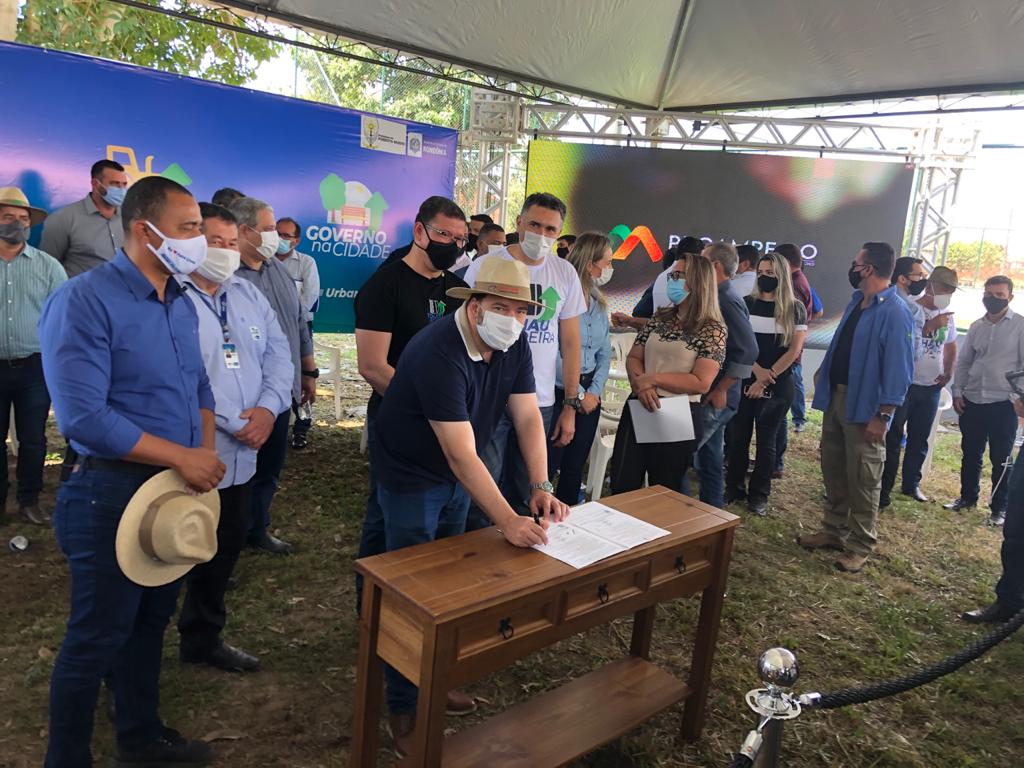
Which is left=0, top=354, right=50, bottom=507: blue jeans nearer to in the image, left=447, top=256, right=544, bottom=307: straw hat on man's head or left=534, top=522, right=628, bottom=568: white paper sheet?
left=447, top=256, right=544, bottom=307: straw hat on man's head

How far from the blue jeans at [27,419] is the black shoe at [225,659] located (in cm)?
188

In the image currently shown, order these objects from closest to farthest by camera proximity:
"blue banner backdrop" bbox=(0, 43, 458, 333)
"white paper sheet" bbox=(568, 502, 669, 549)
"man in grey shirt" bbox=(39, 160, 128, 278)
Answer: "white paper sheet" bbox=(568, 502, 669, 549)
"man in grey shirt" bbox=(39, 160, 128, 278)
"blue banner backdrop" bbox=(0, 43, 458, 333)

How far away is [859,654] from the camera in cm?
342

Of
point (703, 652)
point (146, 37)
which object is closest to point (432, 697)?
point (703, 652)

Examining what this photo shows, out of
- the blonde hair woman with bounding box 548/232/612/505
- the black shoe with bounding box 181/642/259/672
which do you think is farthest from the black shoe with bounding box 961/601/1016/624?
the black shoe with bounding box 181/642/259/672

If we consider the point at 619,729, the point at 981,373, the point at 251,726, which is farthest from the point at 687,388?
the point at 981,373

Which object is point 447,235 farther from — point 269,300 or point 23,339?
point 23,339

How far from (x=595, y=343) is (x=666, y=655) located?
5.80 ft

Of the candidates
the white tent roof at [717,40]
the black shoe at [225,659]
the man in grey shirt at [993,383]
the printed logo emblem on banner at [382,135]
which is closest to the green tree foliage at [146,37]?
the printed logo emblem on banner at [382,135]

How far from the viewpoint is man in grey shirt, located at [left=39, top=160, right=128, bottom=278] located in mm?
4250

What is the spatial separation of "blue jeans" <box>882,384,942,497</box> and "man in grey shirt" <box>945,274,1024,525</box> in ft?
0.66

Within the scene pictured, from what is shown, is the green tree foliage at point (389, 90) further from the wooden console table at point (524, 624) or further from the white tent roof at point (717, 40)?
the wooden console table at point (524, 624)

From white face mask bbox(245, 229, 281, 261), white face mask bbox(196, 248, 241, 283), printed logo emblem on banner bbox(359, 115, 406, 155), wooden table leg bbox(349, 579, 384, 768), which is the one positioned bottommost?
wooden table leg bbox(349, 579, 384, 768)

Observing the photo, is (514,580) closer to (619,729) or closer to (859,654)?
(619,729)
